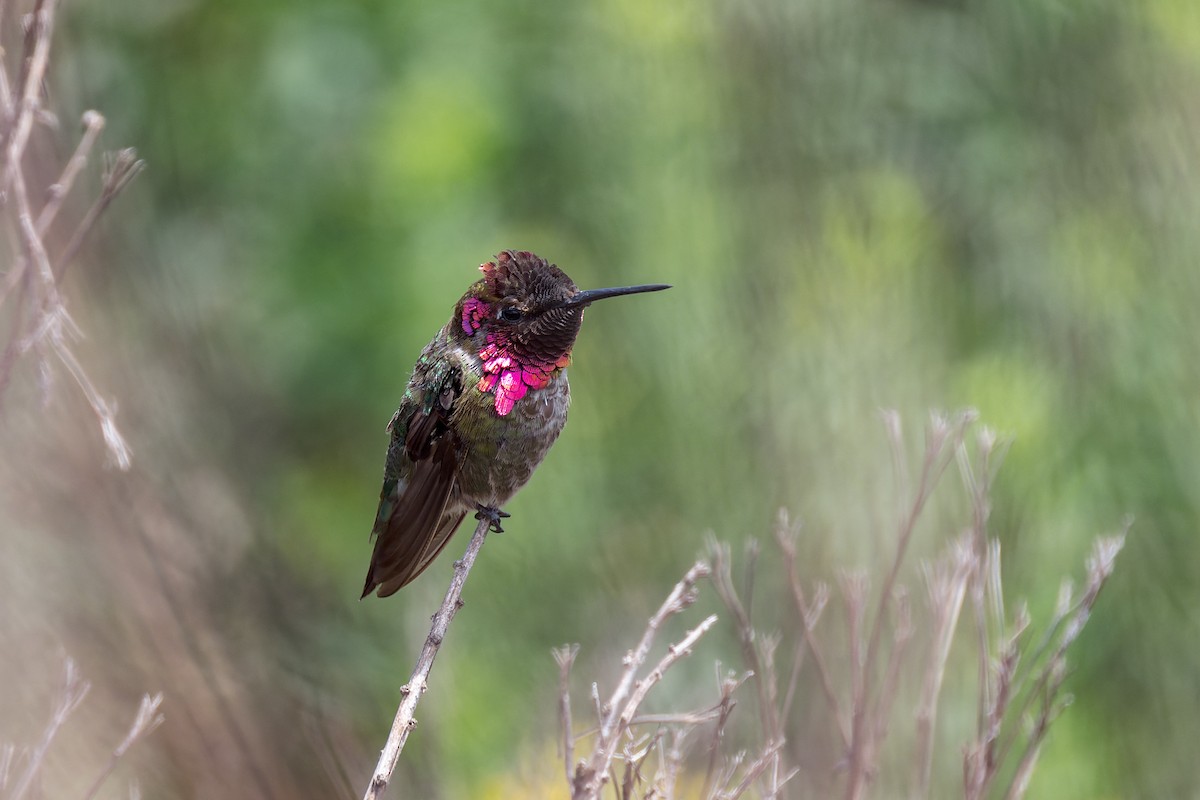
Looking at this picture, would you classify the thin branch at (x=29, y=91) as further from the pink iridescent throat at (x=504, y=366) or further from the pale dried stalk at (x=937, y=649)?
the pale dried stalk at (x=937, y=649)

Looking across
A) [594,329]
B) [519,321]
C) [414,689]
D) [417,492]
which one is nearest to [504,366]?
[519,321]

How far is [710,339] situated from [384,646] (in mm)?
Answer: 1594

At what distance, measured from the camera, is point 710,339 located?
4211mm

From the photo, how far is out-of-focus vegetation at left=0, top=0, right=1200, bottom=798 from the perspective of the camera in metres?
3.18

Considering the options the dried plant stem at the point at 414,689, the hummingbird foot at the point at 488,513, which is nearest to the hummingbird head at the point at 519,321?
the hummingbird foot at the point at 488,513

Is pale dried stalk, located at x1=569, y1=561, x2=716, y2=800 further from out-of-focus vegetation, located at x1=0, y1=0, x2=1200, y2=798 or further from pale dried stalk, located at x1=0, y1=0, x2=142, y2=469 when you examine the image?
out-of-focus vegetation, located at x1=0, y1=0, x2=1200, y2=798

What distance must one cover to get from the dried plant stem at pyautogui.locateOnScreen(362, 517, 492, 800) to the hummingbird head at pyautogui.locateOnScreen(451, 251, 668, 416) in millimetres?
286

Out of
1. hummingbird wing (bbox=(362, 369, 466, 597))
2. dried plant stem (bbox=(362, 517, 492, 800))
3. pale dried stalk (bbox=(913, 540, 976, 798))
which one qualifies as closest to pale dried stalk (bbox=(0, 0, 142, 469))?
dried plant stem (bbox=(362, 517, 492, 800))

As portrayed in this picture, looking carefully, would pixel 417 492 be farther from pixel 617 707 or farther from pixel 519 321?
pixel 617 707

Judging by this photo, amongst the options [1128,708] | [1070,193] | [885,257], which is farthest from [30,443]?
[1070,193]

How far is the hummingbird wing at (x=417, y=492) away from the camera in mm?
1755

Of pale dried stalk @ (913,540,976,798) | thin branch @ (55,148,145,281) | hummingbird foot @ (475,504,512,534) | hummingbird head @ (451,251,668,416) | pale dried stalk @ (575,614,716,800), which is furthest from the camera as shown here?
hummingbird foot @ (475,504,512,534)

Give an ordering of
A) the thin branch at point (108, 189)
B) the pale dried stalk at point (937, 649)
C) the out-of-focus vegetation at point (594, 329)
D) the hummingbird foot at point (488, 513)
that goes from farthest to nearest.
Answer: the out-of-focus vegetation at point (594, 329), the hummingbird foot at point (488, 513), the pale dried stalk at point (937, 649), the thin branch at point (108, 189)

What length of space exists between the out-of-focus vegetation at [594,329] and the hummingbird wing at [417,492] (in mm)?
859
